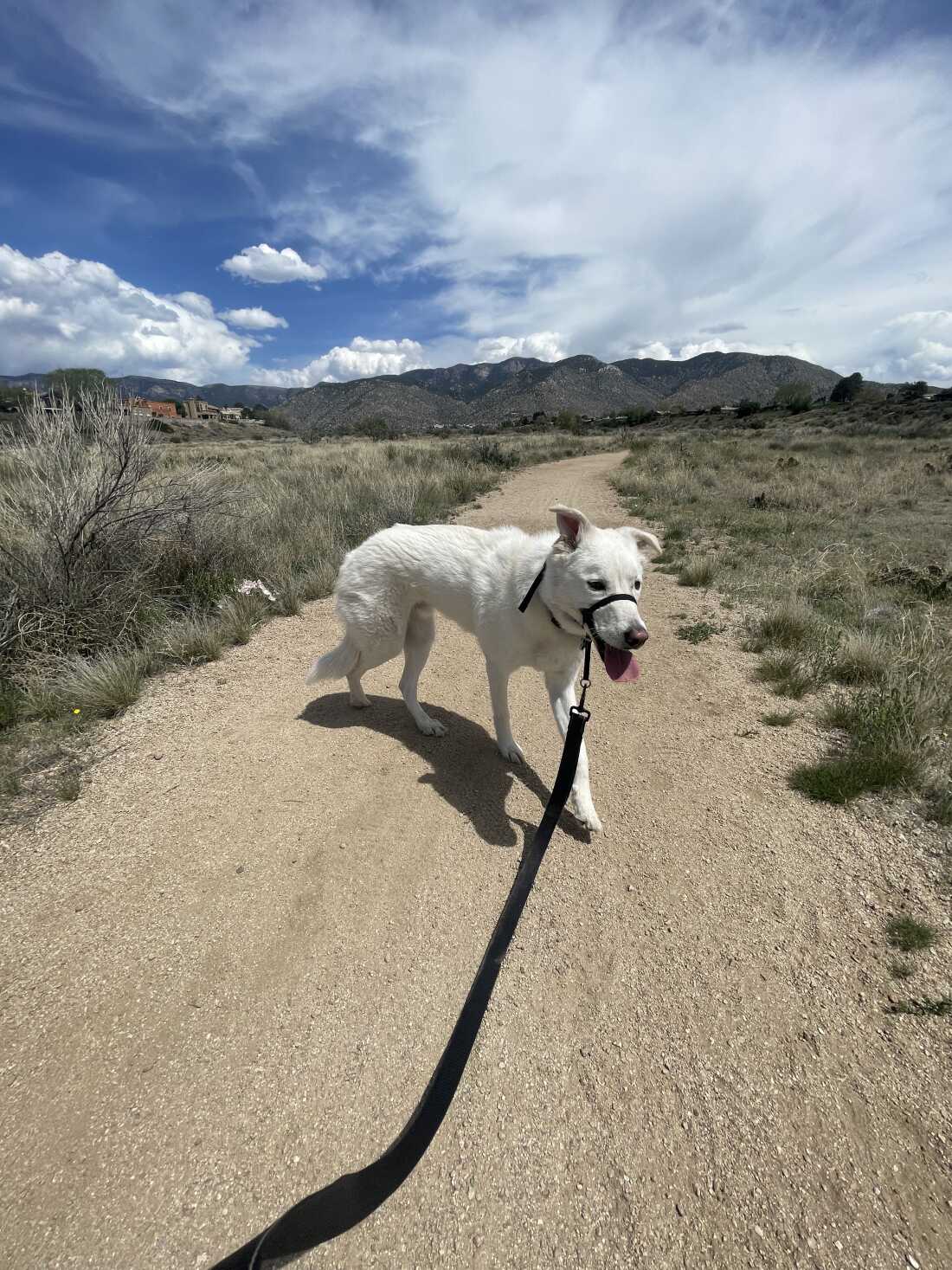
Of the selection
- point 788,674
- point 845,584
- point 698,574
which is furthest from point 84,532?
point 845,584

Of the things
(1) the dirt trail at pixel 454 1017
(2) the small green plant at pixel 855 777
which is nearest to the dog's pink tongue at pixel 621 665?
(1) the dirt trail at pixel 454 1017

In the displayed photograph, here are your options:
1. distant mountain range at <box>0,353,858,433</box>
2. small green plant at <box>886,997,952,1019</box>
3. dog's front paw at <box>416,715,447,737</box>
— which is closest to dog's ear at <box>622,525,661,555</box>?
dog's front paw at <box>416,715,447,737</box>

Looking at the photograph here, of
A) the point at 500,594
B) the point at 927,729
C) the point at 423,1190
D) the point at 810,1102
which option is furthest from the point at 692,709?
the point at 423,1190

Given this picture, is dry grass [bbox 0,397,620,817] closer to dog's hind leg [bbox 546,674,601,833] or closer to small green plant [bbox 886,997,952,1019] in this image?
dog's hind leg [bbox 546,674,601,833]

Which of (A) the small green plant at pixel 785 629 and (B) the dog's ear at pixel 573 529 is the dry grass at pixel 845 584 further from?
(B) the dog's ear at pixel 573 529

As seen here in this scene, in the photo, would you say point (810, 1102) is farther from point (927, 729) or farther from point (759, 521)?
point (759, 521)

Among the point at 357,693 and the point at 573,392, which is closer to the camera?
the point at 357,693

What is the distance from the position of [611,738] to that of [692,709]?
31.0 inches

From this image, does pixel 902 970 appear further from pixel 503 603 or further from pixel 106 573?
pixel 106 573

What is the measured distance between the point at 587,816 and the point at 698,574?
16.7 feet

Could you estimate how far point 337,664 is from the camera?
3844mm

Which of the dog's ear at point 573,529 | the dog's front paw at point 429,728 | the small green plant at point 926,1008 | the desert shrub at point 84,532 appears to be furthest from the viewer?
the desert shrub at point 84,532

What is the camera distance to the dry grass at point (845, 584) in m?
3.22

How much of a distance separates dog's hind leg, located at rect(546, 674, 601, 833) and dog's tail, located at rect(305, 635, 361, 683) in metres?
1.53
